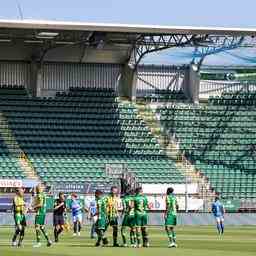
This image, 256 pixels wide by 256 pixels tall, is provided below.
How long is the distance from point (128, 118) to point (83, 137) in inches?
169

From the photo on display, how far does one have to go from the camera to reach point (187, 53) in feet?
244

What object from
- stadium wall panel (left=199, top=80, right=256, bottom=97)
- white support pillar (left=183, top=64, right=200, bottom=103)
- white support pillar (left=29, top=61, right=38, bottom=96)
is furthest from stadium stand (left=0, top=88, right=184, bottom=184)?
stadium wall panel (left=199, top=80, right=256, bottom=97)

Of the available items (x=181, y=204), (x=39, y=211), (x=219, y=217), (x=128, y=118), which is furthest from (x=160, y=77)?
A: (x=39, y=211)

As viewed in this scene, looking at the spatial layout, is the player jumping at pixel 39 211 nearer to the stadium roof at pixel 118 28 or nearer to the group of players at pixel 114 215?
the group of players at pixel 114 215

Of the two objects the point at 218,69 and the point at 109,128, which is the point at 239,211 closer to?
the point at 109,128

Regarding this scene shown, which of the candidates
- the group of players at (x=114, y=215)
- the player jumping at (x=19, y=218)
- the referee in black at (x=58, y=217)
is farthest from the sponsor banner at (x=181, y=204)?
the player jumping at (x=19, y=218)

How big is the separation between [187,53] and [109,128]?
9.03 m

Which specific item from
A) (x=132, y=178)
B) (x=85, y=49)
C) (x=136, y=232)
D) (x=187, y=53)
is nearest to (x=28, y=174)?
(x=132, y=178)

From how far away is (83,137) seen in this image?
6825 centimetres

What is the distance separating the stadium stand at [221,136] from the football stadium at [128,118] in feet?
0.24

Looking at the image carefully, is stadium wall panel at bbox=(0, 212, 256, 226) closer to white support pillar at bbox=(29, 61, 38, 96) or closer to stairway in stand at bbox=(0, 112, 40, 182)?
stairway in stand at bbox=(0, 112, 40, 182)

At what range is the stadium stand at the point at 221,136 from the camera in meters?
67.2

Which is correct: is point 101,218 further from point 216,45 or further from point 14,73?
point 14,73

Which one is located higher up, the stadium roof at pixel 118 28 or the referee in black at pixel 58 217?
the stadium roof at pixel 118 28
